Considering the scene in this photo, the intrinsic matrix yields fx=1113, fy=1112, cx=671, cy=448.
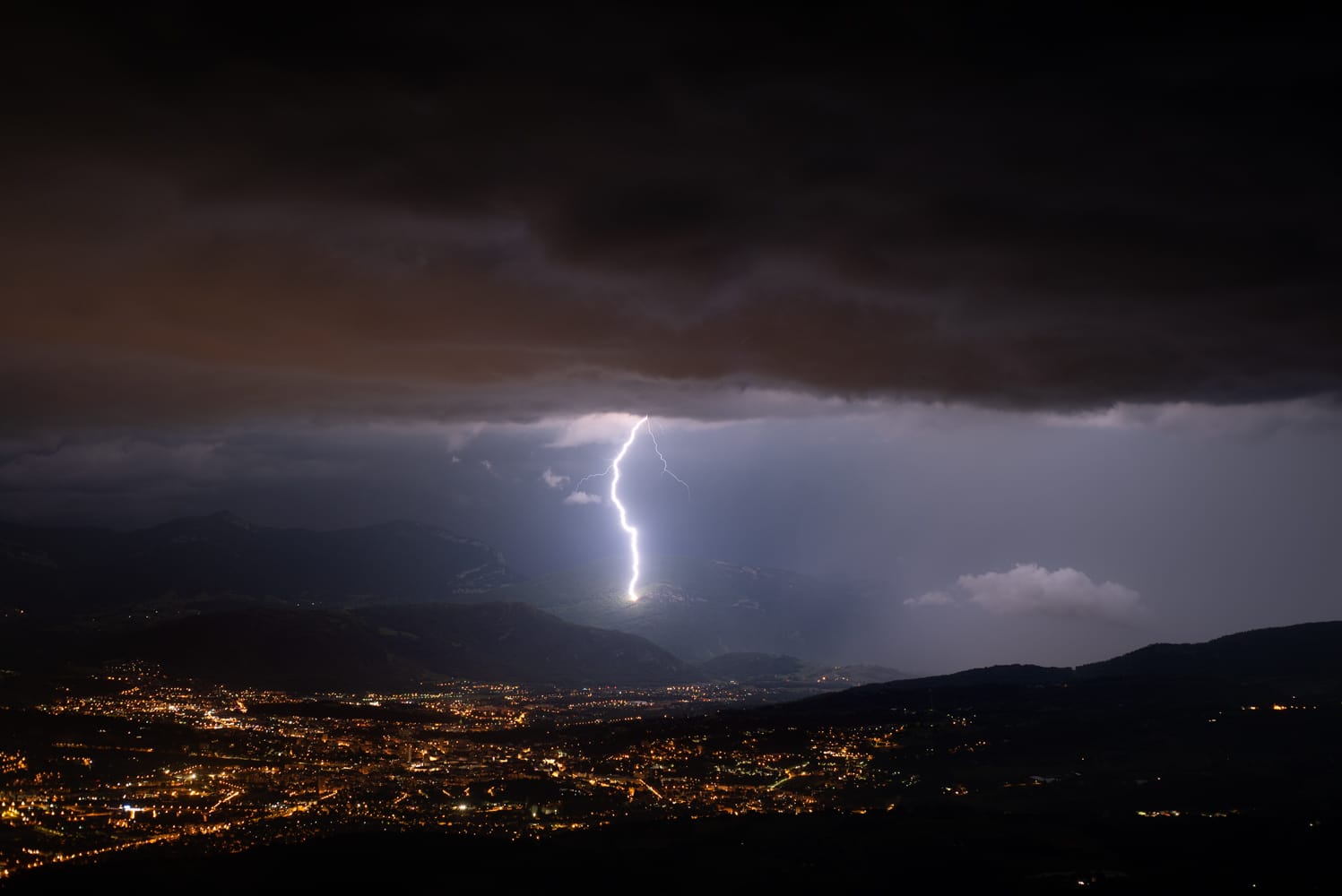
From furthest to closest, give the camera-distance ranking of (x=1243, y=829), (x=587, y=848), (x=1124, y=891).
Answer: (x=1243, y=829) < (x=587, y=848) < (x=1124, y=891)

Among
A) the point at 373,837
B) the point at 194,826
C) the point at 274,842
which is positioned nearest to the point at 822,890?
the point at 373,837

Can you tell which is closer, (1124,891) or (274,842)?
(1124,891)

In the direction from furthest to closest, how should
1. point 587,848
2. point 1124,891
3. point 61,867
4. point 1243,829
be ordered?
point 1243,829, point 587,848, point 61,867, point 1124,891

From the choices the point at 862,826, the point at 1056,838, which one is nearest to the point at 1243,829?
the point at 1056,838

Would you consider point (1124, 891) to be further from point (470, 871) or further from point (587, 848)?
point (470, 871)

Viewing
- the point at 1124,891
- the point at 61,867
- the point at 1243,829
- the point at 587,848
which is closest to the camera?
the point at 1124,891

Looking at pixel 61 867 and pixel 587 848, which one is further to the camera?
pixel 587 848

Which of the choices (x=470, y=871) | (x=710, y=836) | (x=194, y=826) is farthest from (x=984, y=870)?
(x=194, y=826)

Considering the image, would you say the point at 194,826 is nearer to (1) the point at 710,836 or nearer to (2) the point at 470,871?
(2) the point at 470,871
